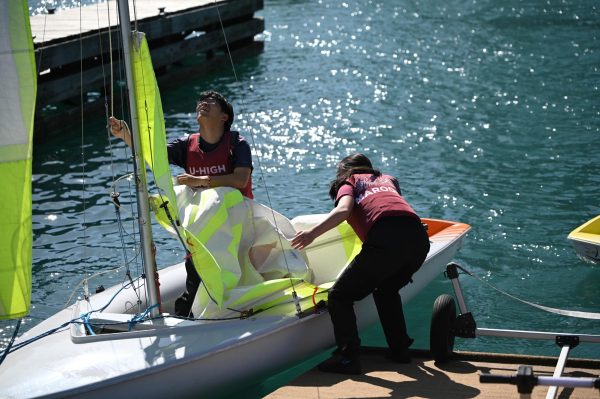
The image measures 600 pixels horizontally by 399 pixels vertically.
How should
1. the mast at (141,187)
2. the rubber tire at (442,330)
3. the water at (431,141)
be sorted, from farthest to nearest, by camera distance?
the water at (431,141), the rubber tire at (442,330), the mast at (141,187)

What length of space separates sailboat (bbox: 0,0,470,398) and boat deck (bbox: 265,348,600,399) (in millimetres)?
366

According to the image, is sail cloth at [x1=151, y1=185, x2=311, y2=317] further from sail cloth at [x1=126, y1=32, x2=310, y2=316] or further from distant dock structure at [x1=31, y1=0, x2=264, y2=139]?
distant dock structure at [x1=31, y1=0, x2=264, y2=139]

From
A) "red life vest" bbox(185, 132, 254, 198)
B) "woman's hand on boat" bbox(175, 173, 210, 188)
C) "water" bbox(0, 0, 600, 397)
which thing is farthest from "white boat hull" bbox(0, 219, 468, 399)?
"red life vest" bbox(185, 132, 254, 198)

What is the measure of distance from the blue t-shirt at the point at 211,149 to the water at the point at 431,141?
0.42m

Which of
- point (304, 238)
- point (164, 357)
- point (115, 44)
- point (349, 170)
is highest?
point (115, 44)

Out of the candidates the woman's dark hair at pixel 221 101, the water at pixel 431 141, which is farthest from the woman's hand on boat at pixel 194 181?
the water at pixel 431 141

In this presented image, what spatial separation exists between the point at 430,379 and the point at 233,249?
1440 mm

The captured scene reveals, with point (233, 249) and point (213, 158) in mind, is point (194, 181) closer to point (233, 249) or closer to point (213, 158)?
point (213, 158)

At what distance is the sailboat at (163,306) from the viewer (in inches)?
204

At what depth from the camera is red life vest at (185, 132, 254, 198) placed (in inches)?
252

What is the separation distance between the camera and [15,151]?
16.6 feet

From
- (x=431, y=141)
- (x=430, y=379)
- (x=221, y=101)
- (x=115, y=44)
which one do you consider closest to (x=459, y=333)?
(x=430, y=379)

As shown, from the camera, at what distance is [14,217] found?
16.7 feet

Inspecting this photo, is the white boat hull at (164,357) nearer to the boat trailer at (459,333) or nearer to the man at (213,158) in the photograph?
the man at (213,158)
